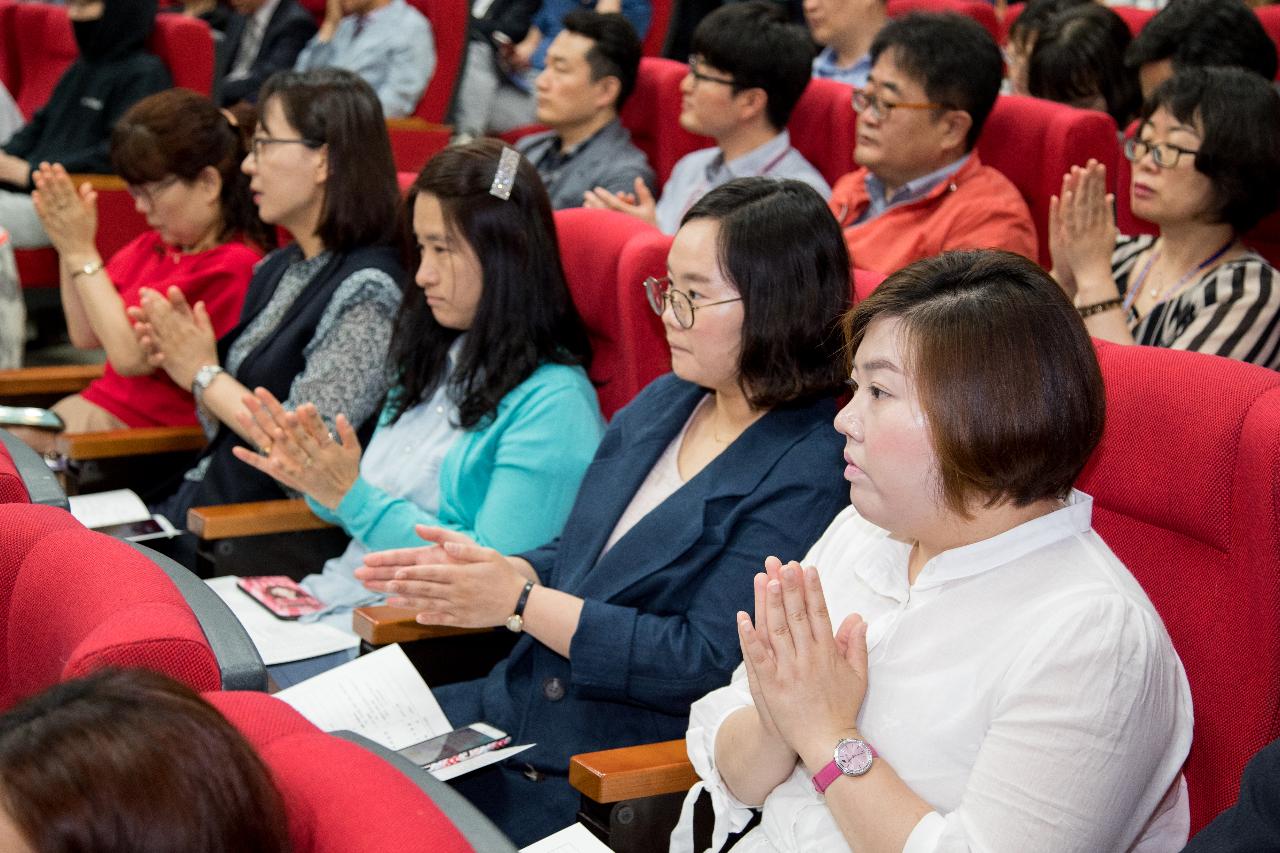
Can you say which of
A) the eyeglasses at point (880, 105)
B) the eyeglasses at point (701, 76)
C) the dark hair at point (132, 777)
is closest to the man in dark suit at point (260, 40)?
the eyeglasses at point (701, 76)

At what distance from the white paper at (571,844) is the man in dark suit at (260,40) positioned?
4340 mm

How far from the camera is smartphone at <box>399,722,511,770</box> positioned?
5.11ft

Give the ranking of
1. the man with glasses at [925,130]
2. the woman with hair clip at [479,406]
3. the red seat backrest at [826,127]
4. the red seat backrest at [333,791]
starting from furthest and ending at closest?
the red seat backrest at [826,127], the man with glasses at [925,130], the woman with hair clip at [479,406], the red seat backrest at [333,791]

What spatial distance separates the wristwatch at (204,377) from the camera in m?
2.47

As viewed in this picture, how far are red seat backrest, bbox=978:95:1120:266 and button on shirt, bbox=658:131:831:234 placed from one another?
44cm

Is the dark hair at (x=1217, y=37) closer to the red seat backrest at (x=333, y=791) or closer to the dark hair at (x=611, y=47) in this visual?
the dark hair at (x=611, y=47)

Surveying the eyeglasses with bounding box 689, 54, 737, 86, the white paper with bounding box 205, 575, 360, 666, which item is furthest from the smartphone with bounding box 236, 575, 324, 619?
the eyeglasses with bounding box 689, 54, 737, 86

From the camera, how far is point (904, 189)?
2.80 metres

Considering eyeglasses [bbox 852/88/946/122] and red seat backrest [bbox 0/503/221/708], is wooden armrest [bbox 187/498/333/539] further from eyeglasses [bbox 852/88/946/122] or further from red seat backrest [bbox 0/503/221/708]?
eyeglasses [bbox 852/88/946/122]

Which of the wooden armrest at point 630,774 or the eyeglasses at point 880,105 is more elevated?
the eyeglasses at point 880,105

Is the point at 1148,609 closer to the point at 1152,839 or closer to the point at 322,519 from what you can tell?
the point at 1152,839

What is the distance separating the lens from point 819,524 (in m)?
1.60

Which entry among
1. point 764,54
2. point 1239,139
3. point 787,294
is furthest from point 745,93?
point 787,294

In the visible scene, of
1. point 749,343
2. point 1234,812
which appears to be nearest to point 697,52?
point 749,343
